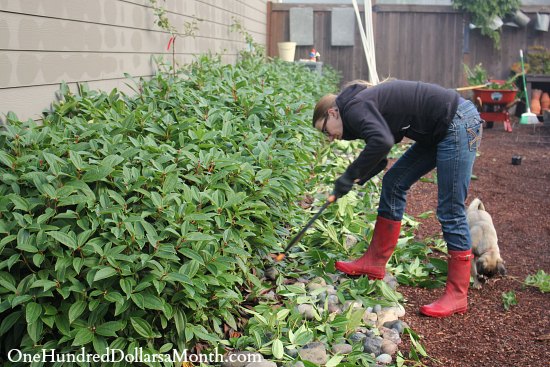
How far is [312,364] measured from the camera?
295cm

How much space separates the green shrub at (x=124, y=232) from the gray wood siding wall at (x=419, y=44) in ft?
32.7

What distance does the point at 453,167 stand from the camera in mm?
3609

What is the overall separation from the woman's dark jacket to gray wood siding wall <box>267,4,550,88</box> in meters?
Result: 10.1

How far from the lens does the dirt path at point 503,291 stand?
331 centimetres

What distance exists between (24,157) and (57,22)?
1.65 metres

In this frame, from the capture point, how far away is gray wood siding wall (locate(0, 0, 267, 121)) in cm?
382

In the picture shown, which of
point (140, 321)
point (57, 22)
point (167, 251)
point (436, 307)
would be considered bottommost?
point (436, 307)

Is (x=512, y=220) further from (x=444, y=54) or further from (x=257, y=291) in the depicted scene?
(x=444, y=54)

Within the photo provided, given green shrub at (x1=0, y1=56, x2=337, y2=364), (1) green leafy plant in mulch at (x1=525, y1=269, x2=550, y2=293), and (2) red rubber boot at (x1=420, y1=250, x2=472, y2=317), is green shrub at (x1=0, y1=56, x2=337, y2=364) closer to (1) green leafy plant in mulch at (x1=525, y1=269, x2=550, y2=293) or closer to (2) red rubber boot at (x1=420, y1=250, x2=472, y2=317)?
(2) red rubber boot at (x1=420, y1=250, x2=472, y2=317)

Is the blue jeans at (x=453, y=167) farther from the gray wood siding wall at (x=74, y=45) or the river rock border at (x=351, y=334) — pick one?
the gray wood siding wall at (x=74, y=45)

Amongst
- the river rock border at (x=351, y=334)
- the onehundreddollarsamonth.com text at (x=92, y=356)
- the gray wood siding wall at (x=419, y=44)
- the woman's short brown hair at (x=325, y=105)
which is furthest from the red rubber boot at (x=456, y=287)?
the gray wood siding wall at (x=419, y=44)

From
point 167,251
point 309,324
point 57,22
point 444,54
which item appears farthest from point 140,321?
point 444,54

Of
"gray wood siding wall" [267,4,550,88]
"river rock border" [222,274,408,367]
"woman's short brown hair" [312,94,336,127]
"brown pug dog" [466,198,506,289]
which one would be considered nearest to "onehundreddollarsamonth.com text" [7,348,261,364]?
"river rock border" [222,274,408,367]

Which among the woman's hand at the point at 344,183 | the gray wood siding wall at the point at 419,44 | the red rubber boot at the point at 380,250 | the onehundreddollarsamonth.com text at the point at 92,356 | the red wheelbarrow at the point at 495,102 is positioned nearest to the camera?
the onehundreddollarsamonth.com text at the point at 92,356
